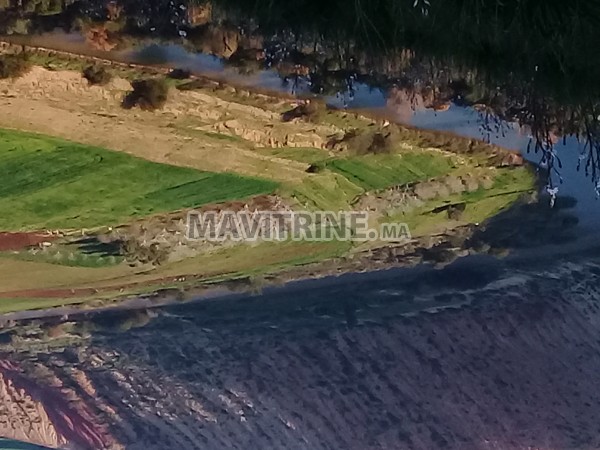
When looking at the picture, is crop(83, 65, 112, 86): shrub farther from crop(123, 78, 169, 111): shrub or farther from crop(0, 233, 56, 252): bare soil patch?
crop(0, 233, 56, 252): bare soil patch

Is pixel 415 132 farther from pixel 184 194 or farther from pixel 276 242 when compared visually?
pixel 184 194

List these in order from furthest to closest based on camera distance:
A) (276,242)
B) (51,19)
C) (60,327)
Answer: (60,327) → (276,242) → (51,19)

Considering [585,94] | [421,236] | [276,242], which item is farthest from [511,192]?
[276,242]

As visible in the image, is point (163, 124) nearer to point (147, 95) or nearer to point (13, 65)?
point (147, 95)

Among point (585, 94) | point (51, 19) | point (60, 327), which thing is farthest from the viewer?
point (60, 327)

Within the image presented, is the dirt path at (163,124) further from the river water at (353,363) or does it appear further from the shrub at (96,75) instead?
the river water at (353,363)

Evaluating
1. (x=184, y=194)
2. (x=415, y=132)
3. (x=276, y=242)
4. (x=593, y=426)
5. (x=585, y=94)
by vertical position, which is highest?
(x=585, y=94)
